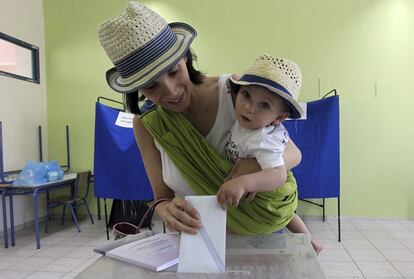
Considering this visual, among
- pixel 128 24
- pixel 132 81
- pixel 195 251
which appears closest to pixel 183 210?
pixel 195 251

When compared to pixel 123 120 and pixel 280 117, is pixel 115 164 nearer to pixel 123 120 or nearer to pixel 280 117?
pixel 123 120

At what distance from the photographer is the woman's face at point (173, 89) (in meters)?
0.81

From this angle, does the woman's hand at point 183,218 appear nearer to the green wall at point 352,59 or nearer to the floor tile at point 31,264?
the floor tile at point 31,264

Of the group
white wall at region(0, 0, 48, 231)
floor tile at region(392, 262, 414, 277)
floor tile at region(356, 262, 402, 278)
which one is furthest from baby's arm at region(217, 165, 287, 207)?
white wall at region(0, 0, 48, 231)

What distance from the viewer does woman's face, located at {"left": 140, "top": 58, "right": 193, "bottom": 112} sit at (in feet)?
2.67

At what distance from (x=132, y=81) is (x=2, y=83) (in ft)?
11.0

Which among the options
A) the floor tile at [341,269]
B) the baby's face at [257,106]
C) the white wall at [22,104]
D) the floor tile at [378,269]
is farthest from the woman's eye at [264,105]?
the white wall at [22,104]

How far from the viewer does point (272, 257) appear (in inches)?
28.8

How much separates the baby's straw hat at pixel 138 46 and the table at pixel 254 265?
39 centimetres

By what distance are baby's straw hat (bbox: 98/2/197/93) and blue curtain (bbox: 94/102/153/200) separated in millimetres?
2377

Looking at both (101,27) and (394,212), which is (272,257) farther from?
(394,212)

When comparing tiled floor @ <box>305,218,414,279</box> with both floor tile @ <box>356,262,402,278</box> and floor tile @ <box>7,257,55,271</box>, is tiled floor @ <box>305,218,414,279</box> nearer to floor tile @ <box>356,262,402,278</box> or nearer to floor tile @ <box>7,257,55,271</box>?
floor tile @ <box>356,262,402,278</box>

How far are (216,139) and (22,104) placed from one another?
3.57 meters

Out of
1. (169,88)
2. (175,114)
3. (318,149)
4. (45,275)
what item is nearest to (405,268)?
(318,149)
